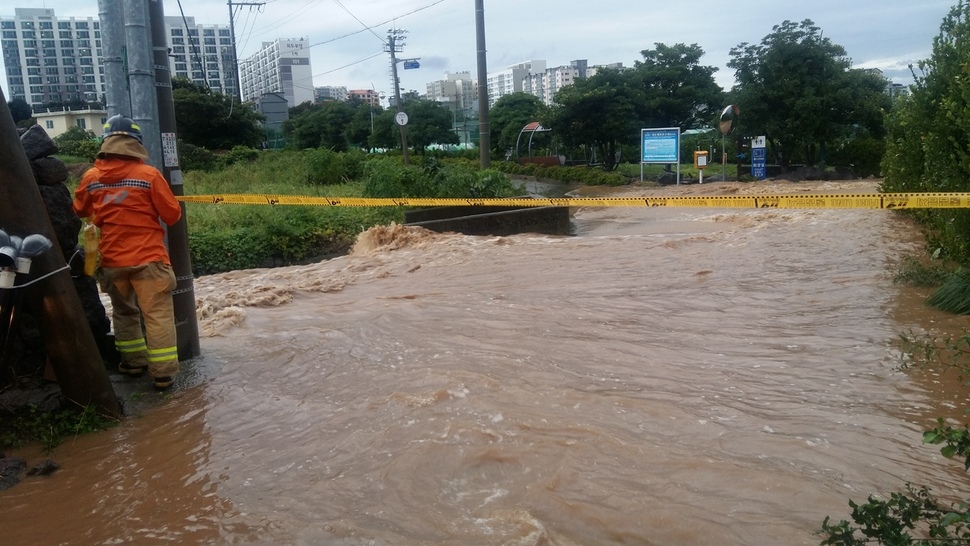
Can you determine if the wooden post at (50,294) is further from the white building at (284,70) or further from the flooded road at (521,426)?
the white building at (284,70)

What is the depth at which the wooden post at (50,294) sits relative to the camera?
14.7 feet

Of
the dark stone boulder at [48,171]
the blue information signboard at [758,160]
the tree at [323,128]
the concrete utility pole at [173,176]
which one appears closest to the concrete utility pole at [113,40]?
the concrete utility pole at [173,176]

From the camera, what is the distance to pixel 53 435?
4551 millimetres

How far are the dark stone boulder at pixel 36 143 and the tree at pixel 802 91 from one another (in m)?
25.8

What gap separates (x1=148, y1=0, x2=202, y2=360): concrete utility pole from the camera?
229 inches

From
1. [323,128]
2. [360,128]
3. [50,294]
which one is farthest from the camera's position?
[360,128]

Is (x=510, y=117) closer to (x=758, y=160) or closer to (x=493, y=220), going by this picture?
(x=758, y=160)

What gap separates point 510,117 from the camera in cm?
5166

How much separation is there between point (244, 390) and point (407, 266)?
6.29 m

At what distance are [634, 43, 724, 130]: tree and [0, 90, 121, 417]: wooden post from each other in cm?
3405

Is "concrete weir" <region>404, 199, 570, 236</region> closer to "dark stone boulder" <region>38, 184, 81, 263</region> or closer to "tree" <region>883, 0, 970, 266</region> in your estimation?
"tree" <region>883, 0, 970, 266</region>

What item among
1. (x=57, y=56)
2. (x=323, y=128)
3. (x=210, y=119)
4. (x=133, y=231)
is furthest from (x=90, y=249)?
(x=57, y=56)

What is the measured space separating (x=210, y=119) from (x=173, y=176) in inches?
1401

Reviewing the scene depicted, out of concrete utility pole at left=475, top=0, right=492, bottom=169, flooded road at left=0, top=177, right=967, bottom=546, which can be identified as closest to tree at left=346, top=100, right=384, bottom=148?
concrete utility pole at left=475, top=0, right=492, bottom=169
